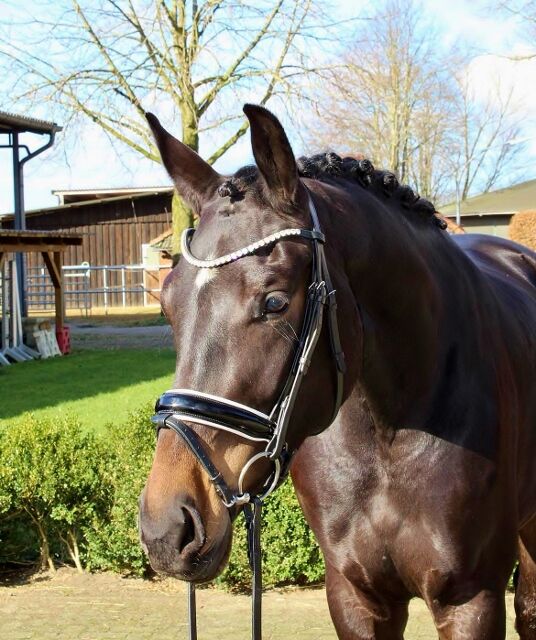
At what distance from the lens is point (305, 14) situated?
1730 centimetres

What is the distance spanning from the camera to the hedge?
530 centimetres

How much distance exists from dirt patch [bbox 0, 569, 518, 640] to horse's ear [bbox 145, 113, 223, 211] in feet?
10.4

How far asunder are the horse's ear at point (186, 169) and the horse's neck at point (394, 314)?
415 millimetres

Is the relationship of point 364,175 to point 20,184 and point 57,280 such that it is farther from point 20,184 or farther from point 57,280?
point 20,184

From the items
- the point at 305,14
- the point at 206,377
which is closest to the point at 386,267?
the point at 206,377

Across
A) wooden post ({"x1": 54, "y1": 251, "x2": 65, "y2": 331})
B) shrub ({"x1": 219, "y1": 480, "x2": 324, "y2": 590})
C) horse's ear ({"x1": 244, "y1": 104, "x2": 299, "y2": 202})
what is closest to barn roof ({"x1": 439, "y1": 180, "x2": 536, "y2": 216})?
wooden post ({"x1": 54, "y1": 251, "x2": 65, "y2": 331})

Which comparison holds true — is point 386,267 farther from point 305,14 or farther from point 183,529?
point 305,14

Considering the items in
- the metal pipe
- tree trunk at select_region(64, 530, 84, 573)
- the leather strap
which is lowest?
tree trunk at select_region(64, 530, 84, 573)

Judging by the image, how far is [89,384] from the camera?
1339 cm

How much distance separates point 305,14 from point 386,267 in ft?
52.6

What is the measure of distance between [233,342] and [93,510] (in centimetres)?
398

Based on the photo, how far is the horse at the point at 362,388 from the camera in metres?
1.96

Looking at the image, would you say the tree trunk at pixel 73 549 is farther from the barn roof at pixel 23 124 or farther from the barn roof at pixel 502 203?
the barn roof at pixel 502 203

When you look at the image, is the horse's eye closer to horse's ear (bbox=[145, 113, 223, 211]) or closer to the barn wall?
horse's ear (bbox=[145, 113, 223, 211])
